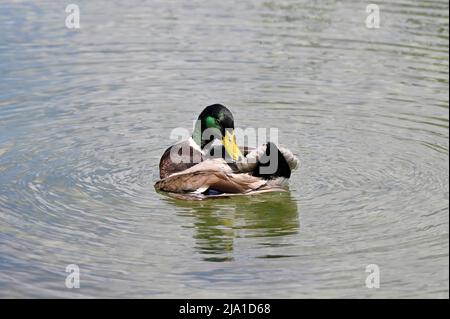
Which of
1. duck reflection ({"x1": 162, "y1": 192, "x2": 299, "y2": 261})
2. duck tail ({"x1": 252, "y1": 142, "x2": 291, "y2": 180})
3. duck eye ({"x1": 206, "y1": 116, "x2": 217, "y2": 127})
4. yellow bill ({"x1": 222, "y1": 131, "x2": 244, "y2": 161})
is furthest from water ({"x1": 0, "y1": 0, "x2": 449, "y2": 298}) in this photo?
duck eye ({"x1": 206, "y1": 116, "x2": 217, "y2": 127})

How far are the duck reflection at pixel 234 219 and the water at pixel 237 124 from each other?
22 mm

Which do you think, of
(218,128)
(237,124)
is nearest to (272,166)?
(218,128)

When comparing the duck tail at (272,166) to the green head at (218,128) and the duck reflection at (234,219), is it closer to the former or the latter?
the duck reflection at (234,219)

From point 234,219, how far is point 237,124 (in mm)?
2856

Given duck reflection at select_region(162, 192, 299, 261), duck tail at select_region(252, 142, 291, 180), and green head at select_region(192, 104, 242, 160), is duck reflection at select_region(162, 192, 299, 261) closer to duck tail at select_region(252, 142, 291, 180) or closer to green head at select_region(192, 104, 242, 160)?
duck tail at select_region(252, 142, 291, 180)

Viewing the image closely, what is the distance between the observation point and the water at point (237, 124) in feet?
29.2

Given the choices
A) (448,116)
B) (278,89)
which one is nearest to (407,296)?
(448,116)

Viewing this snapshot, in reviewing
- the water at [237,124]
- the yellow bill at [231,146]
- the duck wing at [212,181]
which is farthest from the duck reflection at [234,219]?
the yellow bill at [231,146]

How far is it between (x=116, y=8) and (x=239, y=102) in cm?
496

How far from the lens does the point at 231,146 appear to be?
11211mm

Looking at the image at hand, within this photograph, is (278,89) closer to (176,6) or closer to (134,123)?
(134,123)

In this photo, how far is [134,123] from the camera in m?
12.9

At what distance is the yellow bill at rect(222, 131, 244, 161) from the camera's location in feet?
36.7

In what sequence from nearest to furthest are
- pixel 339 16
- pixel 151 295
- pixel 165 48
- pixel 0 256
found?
pixel 151 295
pixel 0 256
pixel 165 48
pixel 339 16
